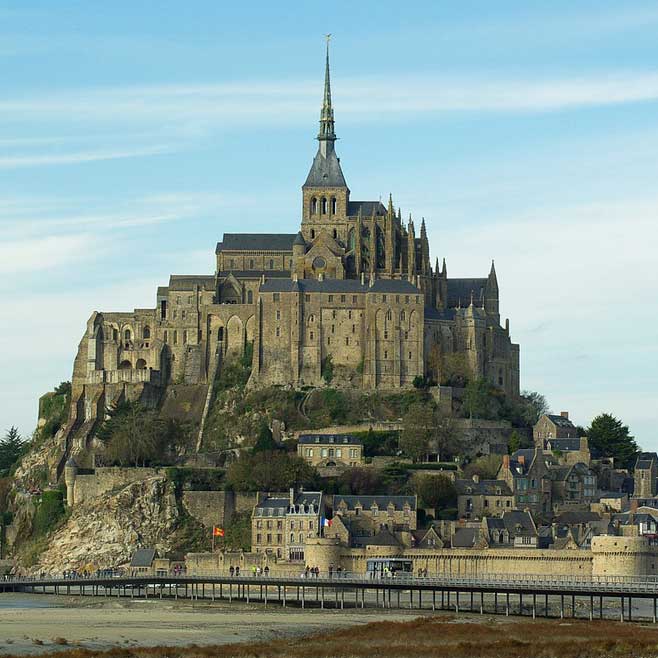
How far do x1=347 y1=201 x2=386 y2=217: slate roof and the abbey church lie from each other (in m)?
0.15

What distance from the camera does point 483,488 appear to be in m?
125

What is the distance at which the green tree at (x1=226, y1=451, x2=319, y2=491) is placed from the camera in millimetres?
124750

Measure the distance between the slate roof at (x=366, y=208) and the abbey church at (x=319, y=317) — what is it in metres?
0.15

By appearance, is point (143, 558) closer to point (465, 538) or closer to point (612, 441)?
point (465, 538)

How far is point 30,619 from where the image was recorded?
8844 centimetres

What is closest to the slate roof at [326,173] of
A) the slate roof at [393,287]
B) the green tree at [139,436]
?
the slate roof at [393,287]

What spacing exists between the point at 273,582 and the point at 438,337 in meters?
41.4

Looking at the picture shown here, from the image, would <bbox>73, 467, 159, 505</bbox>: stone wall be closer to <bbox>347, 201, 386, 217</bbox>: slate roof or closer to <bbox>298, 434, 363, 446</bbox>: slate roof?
<bbox>298, 434, 363, 446</bbox>: slate roof

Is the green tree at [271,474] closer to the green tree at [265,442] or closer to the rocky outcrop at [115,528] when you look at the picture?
the green tree at [265,442]

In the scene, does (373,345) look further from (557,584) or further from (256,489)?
(557,584)

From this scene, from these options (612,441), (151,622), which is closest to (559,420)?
(612,441)

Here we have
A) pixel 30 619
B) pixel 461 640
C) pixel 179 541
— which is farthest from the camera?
pixel 179 541

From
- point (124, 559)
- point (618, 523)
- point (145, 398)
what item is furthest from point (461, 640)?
Answer: point (145, 398)

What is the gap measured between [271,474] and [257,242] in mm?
30179
